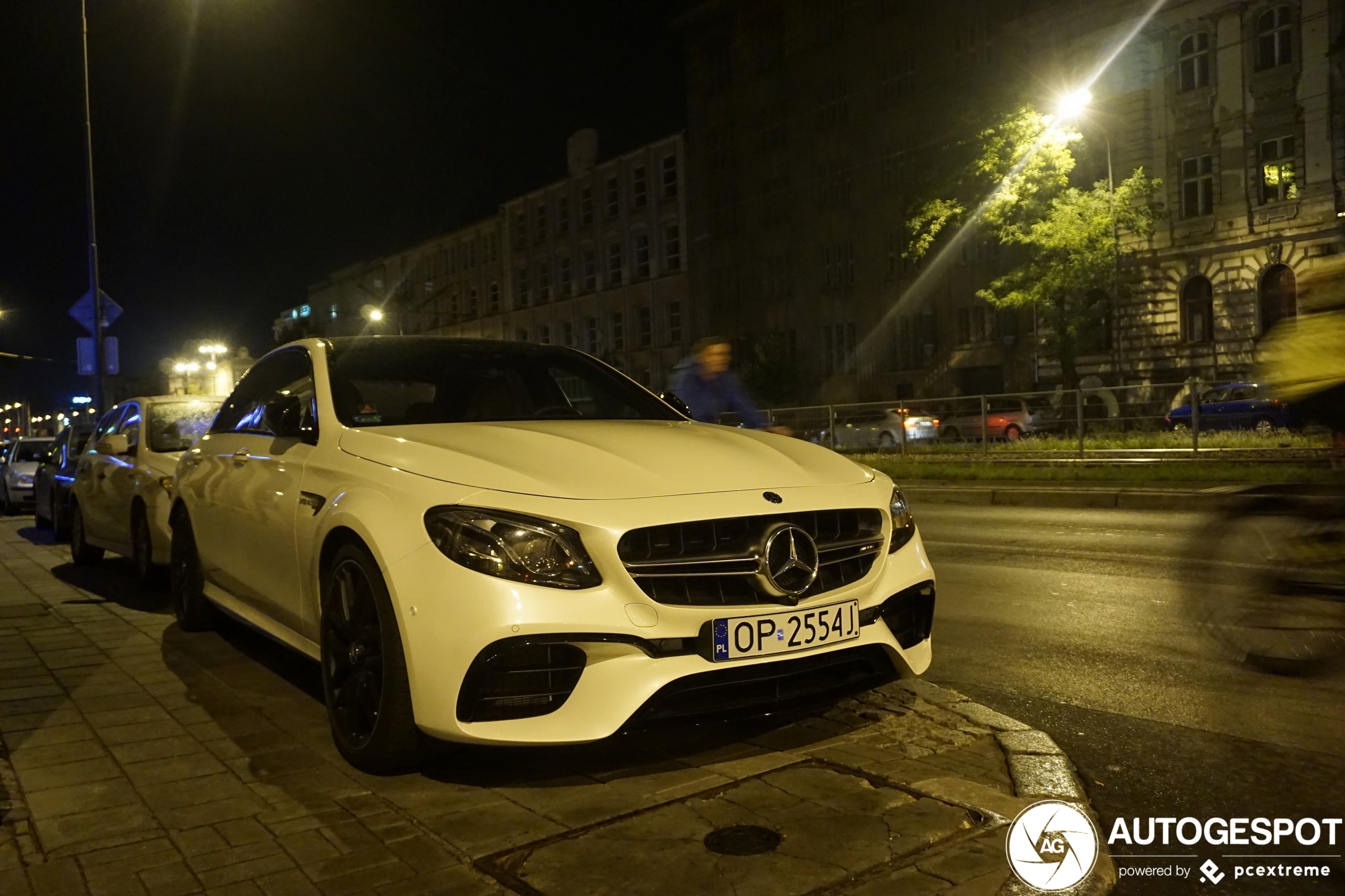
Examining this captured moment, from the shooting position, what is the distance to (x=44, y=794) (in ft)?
12.8

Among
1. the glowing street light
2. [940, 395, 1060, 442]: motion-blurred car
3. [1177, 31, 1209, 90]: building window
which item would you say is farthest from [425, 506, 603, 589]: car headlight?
[1177, 31, 1209, 90]: building window

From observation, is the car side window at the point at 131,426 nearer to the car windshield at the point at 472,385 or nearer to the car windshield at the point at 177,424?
the car windshield at the point at 177,424

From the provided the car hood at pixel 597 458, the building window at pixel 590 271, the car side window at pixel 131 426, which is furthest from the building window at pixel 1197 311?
the car hood at pixel 597 458

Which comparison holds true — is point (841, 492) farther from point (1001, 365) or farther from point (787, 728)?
point (1001, 365)

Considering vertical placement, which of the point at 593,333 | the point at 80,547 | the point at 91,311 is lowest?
the point at 80,547

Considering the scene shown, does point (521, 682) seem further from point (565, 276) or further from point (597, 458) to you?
point (565, 276)

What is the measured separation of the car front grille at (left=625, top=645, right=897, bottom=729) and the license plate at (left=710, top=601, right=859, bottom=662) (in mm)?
43

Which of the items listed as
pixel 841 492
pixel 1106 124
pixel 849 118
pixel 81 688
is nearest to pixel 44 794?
pixel 81 688

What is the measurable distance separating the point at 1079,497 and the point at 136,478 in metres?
12.1

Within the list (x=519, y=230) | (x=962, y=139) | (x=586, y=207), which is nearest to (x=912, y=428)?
(x=962, y=139)

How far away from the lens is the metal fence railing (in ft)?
61.4

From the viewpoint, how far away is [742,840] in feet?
10.7

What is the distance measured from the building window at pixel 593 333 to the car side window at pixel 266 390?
180 feet

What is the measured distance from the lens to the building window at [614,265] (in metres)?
60.0
